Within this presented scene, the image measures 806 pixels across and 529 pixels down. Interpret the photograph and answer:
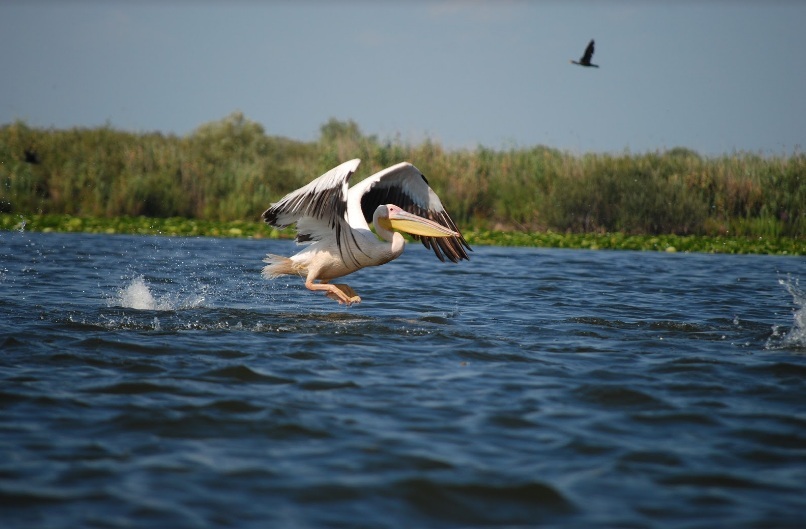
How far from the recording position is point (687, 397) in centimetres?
496

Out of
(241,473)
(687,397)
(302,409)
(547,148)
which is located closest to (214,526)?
(241,473)

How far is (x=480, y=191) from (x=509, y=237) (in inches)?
126

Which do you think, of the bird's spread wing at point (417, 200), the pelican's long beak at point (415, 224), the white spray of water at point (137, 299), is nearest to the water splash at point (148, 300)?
the white spray of water at point (137, 299)

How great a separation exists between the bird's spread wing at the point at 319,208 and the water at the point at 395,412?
76 cm

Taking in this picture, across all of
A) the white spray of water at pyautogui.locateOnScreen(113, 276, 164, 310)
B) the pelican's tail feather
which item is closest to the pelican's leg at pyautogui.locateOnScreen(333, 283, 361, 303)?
the pelican's tail feather

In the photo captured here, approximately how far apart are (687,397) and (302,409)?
2.13 meters

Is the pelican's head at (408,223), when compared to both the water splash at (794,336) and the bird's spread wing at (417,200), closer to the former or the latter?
the bird's spread wing at (417,200)

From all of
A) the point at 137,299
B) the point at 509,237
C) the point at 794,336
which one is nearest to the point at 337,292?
the point at 137,299

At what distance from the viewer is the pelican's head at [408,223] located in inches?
300

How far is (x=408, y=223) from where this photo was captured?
302 inches

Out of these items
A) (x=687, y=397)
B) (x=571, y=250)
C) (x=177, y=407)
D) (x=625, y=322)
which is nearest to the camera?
(x=177, y=407)

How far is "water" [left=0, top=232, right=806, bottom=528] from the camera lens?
3309mm

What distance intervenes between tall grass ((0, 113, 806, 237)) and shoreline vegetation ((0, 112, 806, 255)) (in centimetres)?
3

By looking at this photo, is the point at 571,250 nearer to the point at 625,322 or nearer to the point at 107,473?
the point at 625,322
